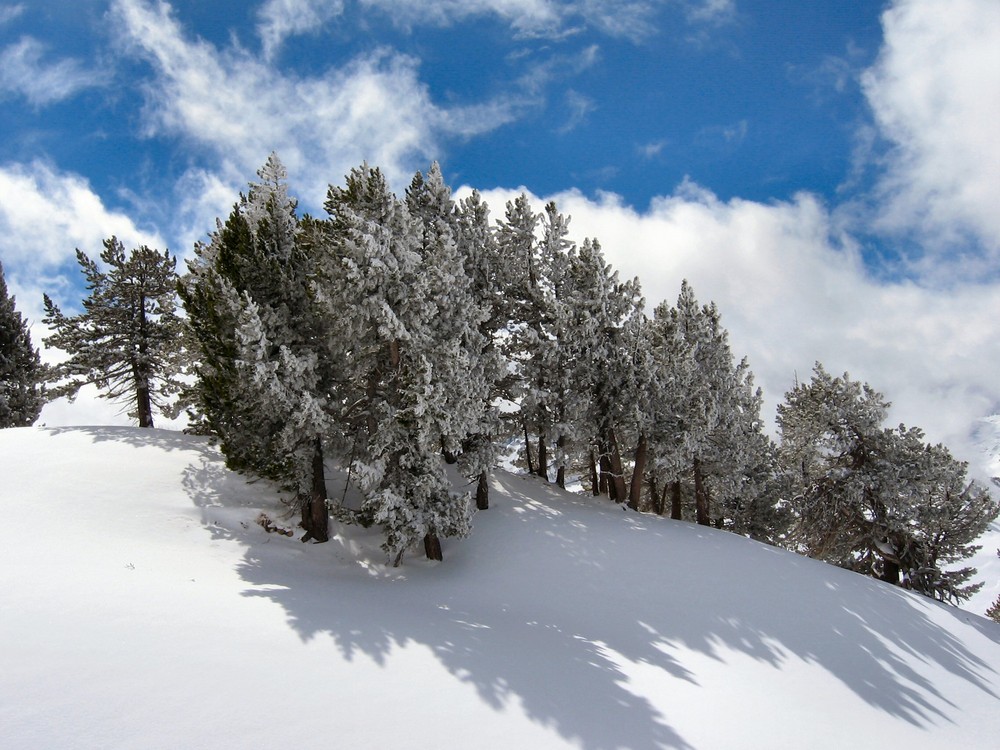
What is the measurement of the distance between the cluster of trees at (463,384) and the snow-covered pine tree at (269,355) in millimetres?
70

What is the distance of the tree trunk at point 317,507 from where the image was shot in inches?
631

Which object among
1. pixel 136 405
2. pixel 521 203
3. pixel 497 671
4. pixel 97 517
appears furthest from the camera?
pixel 136 405

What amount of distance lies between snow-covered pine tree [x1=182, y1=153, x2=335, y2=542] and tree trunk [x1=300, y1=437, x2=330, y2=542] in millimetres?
31

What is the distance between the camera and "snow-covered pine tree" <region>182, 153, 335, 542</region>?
14.3 meters

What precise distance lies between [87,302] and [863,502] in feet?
121

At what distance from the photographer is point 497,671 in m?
7.86

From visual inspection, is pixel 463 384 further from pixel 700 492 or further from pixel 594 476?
pixel 700 492

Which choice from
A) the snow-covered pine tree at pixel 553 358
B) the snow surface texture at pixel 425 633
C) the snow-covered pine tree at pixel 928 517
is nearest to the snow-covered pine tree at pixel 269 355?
the snow surface texture at pixel 425 633

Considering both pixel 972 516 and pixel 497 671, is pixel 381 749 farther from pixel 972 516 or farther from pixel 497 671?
pixel 972 516

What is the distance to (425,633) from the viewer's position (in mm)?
9078

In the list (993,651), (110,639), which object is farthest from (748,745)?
(993,651)

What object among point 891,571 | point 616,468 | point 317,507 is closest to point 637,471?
point 616,468

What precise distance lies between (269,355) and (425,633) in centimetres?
961

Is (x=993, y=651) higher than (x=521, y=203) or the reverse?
the reverse
